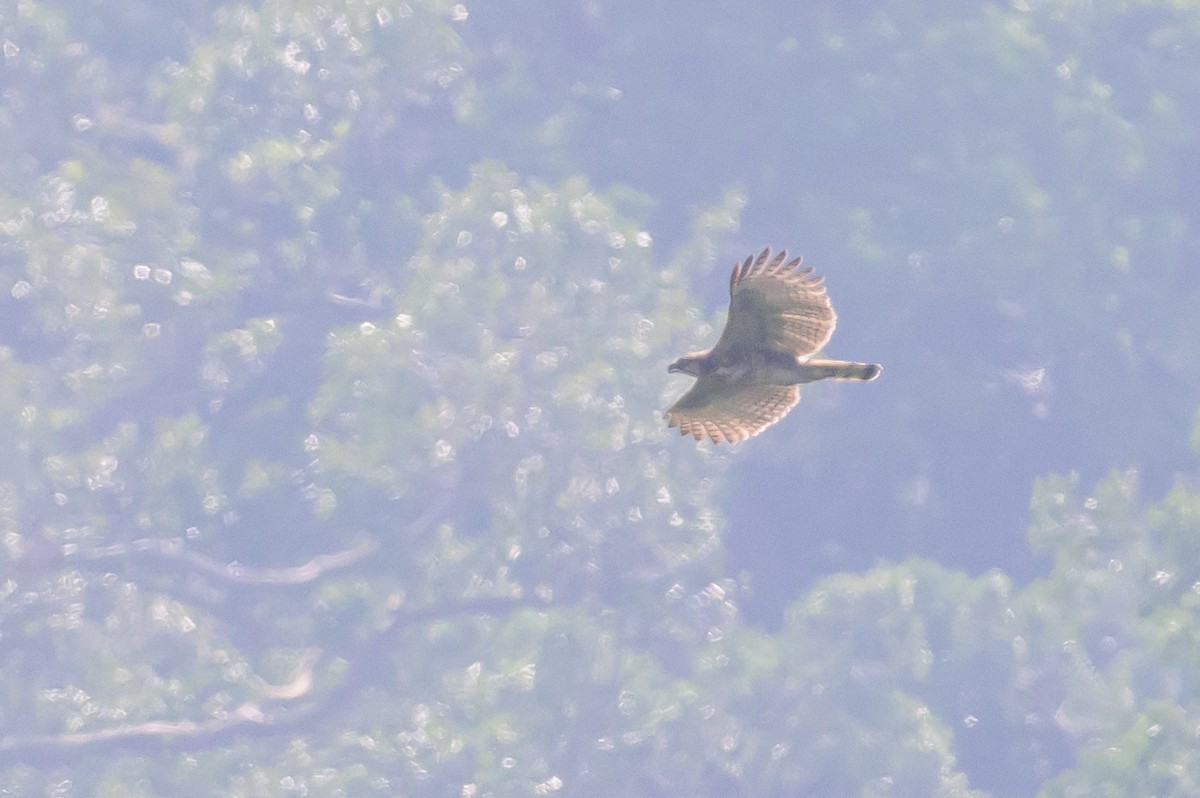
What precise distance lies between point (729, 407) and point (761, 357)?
727mm

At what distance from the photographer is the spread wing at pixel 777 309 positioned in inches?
378

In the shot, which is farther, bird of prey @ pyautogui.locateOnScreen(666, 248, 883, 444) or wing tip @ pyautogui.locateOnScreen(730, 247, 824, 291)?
bird of prey @ pyautogui.locateOnScreen(666, 248, 883, 444)

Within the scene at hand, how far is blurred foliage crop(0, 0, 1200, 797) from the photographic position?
81.0 ft

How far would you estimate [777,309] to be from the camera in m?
9.79

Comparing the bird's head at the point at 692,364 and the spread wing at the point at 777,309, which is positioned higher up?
the bird's head at the point at 692,364

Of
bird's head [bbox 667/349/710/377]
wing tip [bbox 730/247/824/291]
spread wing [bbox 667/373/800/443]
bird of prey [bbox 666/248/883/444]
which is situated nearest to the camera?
wing tip [bbox 730/247/824/291]

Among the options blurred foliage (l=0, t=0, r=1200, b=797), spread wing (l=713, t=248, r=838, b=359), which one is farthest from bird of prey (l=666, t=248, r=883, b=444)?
blurred foliage (l=0, t=0, r=1200, b=797)

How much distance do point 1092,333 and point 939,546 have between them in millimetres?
4438

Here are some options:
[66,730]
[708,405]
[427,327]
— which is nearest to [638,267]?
[427,327]

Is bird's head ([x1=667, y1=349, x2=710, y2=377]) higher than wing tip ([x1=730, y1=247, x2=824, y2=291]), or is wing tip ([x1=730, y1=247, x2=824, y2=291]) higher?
bird's head ([x1=667, y1=349, x2=710, y2=377])

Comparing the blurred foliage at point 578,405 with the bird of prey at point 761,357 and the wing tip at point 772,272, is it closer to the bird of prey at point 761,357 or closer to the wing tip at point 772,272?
the bird of prey at point 761,357

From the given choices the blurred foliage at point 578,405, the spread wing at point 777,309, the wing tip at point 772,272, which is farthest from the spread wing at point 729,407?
the blurred foliage at point 578,405

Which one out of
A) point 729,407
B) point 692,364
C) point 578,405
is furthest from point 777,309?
point 578,405

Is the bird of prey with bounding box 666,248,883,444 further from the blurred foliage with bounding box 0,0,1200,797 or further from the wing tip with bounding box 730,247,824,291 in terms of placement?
the blurred foliage with bounding box 0,0,1200,797
